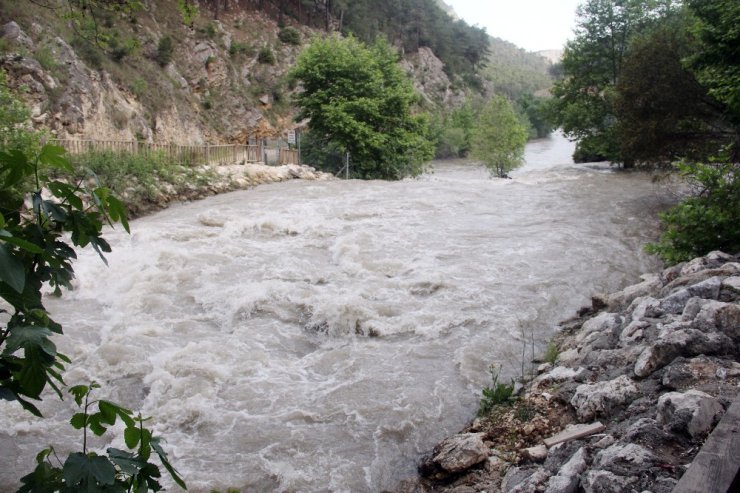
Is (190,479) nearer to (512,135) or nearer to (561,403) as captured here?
(561,403)

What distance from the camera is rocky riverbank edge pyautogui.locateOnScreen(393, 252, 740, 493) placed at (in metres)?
2.97

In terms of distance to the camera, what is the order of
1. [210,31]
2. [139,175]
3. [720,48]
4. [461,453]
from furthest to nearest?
1. [210,31]
2. [139,175]
3. [720,48]
4. [461,453]

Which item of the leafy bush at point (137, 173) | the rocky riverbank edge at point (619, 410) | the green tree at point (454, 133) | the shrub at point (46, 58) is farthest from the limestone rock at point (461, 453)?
the green tree at point (454, 133)

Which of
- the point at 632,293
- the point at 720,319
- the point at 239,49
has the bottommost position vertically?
the point at 632,293

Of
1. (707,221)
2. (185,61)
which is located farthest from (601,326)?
(185,61)

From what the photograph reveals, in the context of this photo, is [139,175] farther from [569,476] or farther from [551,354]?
[569,476]

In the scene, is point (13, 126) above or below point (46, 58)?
below

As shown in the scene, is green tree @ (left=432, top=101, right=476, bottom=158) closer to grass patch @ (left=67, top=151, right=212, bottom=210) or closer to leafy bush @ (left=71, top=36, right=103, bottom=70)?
leafy bush @ (left=71, top=36, right=103, bottom=70)

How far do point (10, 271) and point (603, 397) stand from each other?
4.09 m

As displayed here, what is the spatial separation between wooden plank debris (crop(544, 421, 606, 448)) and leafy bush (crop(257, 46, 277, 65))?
4081cm

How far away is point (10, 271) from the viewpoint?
112 cm

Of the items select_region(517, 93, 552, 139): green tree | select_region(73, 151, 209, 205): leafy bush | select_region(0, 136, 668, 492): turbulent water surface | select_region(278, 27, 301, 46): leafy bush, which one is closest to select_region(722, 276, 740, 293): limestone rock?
select_region(0, 136, 668, 492): turbulent water surface

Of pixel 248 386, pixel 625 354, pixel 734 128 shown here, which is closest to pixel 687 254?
pixel 625 354

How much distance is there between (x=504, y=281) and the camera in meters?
9.09
